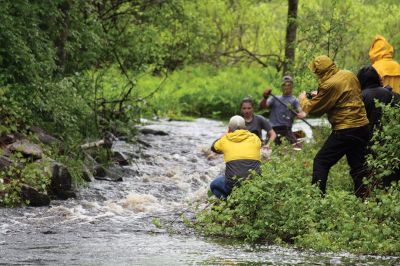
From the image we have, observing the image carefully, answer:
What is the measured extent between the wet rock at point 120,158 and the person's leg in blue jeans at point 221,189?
5.98 metres

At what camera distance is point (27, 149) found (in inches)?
559

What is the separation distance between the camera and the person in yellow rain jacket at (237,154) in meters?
11.6

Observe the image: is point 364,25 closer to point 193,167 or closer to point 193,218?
point 193,167

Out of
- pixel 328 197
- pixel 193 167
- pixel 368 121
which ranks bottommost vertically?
pixel 193 167

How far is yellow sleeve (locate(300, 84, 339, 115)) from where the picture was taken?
11133 millimetres

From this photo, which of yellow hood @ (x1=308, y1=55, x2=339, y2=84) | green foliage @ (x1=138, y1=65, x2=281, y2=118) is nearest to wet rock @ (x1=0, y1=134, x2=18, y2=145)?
yellow hood @ (x1=308, y1=55, x2=339, y2=84)

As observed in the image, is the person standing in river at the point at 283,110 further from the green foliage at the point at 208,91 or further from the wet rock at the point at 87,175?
the green foliage at the point at 208,91

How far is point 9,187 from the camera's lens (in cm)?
1291

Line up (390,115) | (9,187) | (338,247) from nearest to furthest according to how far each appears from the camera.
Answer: (338,247) < (390,115) < (9,187)

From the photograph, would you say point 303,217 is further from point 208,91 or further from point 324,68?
point 208,91

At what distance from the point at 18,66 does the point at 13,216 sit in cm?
414

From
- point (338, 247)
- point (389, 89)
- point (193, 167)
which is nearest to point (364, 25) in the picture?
point (193, 167)

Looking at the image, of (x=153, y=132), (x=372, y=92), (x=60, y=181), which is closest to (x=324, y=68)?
(x=372, y=92)

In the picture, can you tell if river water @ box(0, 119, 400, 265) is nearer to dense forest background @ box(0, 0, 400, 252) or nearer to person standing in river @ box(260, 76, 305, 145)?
dense forest background @ box(0, 0, 400, 252)
